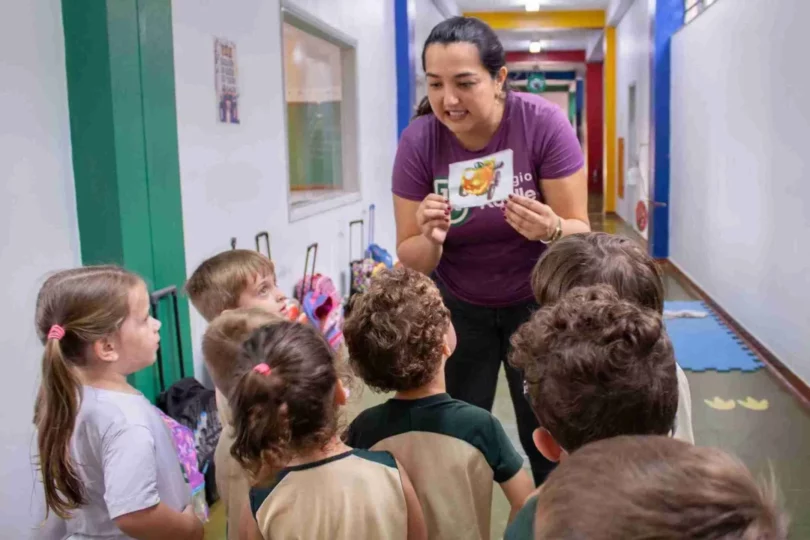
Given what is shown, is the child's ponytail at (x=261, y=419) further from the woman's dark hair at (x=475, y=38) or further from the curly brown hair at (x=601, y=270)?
the woman's dark hair at (x=475, y=38)

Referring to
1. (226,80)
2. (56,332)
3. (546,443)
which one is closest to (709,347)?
(226,80)

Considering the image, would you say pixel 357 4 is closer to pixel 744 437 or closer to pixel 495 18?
pixel 744 437

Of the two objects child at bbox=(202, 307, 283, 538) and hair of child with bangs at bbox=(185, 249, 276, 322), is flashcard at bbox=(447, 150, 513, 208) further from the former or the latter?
hair of child with bangs at bbox=(185, 249, 276, 322)

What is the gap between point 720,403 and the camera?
3.71 m

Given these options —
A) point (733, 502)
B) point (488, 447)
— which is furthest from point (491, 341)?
point (733, 502)

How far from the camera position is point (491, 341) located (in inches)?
80.0

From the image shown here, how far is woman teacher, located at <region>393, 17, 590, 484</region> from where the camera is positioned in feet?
6.28

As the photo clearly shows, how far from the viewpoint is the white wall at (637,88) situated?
8797 mm

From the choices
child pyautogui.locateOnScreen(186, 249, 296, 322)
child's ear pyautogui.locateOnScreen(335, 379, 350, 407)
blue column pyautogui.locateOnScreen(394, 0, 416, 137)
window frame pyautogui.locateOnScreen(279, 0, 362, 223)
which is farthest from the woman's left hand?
blue column pyautogui.locateOnScreen(394, 0, 416, 137)

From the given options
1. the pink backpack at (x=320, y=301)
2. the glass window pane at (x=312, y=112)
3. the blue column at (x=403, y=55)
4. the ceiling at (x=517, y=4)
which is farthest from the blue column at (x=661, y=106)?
the pink backpack at (x=320, y=301)

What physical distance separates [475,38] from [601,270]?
731 mm

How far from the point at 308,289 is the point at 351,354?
10.1ft

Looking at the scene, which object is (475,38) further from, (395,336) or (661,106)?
(661,106)

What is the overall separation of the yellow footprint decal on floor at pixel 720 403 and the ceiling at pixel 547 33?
29.3ft
